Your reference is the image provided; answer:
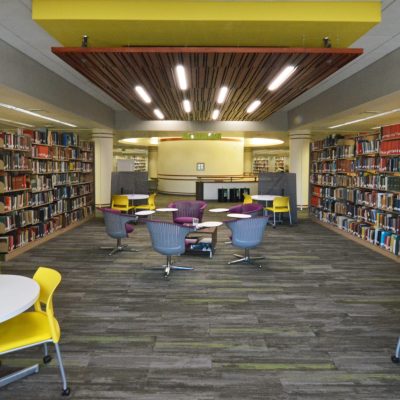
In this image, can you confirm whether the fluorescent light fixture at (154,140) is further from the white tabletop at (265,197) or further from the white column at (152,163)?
the white tabletop at (265,197)

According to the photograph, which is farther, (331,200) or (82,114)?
(331,200)

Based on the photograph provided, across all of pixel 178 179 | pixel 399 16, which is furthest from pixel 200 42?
pixel 178 179

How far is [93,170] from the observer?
40.5 feet

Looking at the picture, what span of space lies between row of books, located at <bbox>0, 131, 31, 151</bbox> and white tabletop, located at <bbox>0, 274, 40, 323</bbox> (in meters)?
4.19

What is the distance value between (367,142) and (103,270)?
6.26 meters

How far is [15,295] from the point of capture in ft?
8.83

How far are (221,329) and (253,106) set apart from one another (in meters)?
6.80

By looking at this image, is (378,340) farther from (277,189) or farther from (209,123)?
(209,123)

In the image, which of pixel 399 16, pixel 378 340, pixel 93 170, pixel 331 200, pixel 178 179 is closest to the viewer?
pixel 378 340

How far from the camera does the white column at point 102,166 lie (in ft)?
41.0

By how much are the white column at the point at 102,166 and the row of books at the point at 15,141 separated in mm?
4997

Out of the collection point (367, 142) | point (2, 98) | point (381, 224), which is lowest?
point (381, 224)

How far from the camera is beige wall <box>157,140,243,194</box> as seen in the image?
19641 millimetres

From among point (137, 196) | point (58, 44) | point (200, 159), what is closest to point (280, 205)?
point (137, 196)
